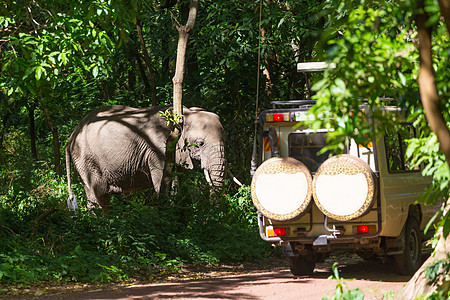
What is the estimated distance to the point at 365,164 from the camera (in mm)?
8703

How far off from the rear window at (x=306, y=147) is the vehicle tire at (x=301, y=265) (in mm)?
1301

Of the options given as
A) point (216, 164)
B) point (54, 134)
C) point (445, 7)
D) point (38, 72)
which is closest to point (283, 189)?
point (38, 72)

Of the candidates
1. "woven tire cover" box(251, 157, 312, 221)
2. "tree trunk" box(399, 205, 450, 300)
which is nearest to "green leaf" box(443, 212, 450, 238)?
"tree trunk" box(399, 205, 450, 300)

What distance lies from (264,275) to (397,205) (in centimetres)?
231

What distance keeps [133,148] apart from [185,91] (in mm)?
2939

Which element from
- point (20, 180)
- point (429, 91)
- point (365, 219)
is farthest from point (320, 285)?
point (20, 180)

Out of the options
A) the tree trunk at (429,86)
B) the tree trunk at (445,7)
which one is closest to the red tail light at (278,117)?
the tree trunk at (429,86)

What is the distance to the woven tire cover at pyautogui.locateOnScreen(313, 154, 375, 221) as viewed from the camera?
8594 mm

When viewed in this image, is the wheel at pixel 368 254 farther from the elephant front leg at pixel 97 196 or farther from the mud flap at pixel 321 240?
the elephant front leg at pixel 97 196

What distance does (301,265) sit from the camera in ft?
33.7

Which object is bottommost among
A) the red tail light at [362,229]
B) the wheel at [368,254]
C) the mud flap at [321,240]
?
the wheel at [368,254]

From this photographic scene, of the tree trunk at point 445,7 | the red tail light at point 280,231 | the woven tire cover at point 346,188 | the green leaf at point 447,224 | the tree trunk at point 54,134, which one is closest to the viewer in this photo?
the tree trunk at point 445,7

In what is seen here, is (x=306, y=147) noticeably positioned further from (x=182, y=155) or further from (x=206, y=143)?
(x=182, y=155)

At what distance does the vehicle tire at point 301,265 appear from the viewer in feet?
33.4
